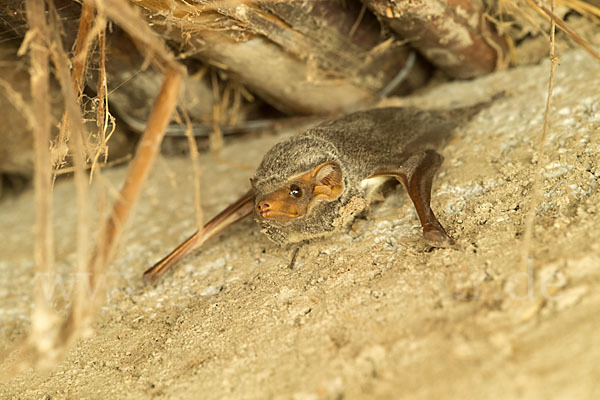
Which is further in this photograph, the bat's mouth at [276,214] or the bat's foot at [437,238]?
the bat's mouth at [276,214]

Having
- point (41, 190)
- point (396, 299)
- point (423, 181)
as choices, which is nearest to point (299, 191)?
point (423, 181)

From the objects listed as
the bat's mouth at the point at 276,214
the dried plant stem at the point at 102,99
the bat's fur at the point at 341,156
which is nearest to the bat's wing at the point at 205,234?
the bat's fur at the point at 341,156

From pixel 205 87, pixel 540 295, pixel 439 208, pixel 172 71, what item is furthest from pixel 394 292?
pixel 205 87

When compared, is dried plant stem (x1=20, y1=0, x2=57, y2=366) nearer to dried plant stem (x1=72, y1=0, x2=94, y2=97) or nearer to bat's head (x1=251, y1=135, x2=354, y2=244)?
dried plant stem (x1=72, y1=0, x2=94, y2=97)

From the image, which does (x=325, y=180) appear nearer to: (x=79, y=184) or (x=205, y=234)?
(x=205, y=234)

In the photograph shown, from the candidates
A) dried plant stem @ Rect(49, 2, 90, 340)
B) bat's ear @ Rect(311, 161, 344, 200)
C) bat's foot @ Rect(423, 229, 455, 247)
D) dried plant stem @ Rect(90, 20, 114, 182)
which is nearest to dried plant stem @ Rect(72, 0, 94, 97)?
dried plant stem @ Rect(90, 20, 114, 182)

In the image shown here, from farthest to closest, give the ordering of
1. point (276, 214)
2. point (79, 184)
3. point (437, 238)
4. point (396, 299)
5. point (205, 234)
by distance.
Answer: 1. point (205, 234)
2. point (276, 214)
3. point (437, 238)
4. point (396, 299)
5. point (79, 184)

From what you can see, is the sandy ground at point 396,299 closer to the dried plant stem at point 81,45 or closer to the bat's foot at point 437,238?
the bat's foot at point 437,238
